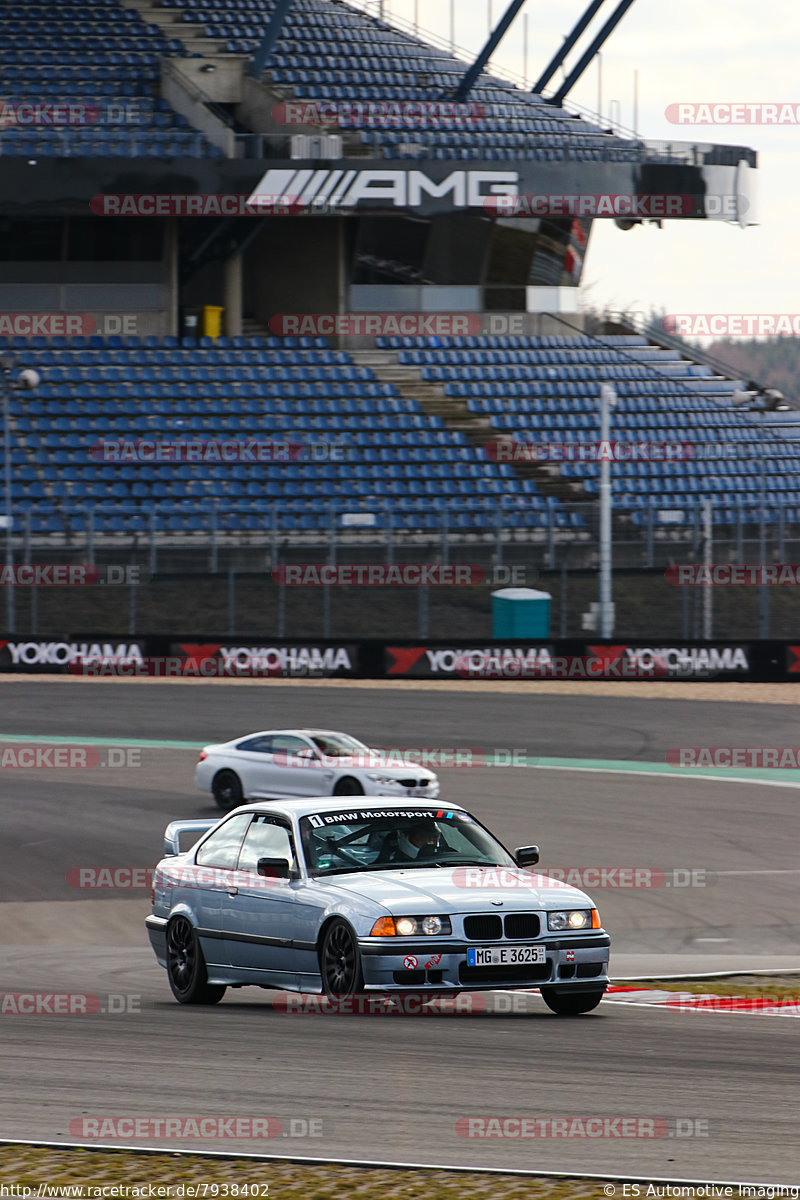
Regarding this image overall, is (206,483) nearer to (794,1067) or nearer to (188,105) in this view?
(188,105)

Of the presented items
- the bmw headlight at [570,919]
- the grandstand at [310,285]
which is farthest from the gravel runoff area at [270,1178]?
the grandstand at [310,285]

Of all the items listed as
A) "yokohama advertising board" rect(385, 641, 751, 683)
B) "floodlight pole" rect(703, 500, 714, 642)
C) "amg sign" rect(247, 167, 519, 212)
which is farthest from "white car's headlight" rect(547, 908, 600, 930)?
"amg sign" rect(247, 167, 519, 212)

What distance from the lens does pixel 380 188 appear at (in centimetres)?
3988

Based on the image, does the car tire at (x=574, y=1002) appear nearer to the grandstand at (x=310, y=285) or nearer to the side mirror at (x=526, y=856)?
the side mirror at (x=526, y=856)

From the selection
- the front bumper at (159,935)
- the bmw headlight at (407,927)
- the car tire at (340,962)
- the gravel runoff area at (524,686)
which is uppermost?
the bmw headlight at (407,927)

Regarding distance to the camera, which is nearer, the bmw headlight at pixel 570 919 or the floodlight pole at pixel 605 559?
the bmw headlight at pixel 570 919

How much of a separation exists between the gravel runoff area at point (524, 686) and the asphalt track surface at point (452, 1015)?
71 centimetres

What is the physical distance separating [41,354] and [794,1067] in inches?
1348

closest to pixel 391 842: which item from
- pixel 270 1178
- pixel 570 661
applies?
pixel 270 1178

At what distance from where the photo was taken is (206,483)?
1359 inches

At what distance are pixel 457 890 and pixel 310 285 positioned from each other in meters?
37.3

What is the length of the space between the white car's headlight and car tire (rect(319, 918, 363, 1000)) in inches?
39.4

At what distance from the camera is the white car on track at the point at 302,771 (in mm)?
18891

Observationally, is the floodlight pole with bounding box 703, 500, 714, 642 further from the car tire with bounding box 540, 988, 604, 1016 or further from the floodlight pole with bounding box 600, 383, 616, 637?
the car tire with bounding box 540, 988, 604, 1016
